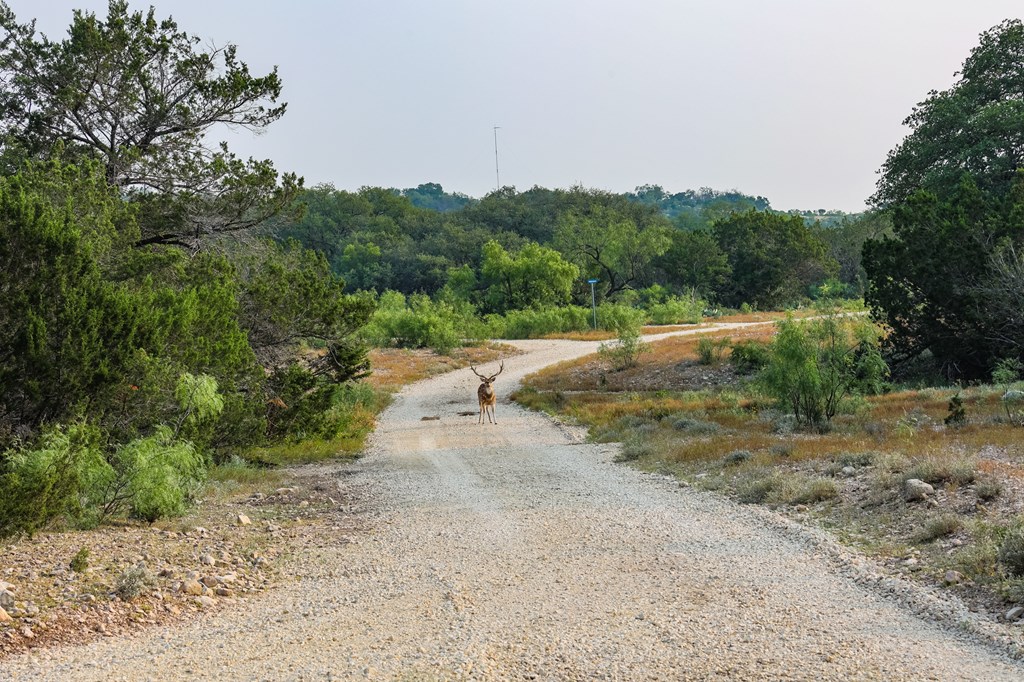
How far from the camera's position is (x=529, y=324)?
56625 mm

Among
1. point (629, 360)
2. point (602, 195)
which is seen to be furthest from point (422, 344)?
point (602, 195)

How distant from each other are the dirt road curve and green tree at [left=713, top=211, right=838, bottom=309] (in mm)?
62313

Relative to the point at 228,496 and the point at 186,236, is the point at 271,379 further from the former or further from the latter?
the point at 228,496

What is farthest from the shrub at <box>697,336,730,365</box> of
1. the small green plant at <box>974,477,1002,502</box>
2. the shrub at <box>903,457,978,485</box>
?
the small green plant at <box>974,477,1002,502</box>

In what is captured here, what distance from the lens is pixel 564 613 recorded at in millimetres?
6445

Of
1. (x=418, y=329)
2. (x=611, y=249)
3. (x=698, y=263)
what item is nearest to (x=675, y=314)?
(x=611, y=249)

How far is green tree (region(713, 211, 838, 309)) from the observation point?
6981 centimetres

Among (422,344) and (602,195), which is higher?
(602,195)

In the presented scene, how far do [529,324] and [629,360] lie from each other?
80.5ft

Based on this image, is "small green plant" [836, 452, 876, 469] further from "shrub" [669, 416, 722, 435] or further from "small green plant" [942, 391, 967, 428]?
"shrub" [669, 416, 722, 435]

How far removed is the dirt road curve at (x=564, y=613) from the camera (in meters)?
5.34

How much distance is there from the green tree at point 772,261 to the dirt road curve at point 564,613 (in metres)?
62.3

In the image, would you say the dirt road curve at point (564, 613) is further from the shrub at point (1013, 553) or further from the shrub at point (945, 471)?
the shrub at point (945, 471)

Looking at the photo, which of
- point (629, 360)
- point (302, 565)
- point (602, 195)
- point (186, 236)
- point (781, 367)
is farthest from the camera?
point (602, 195)
